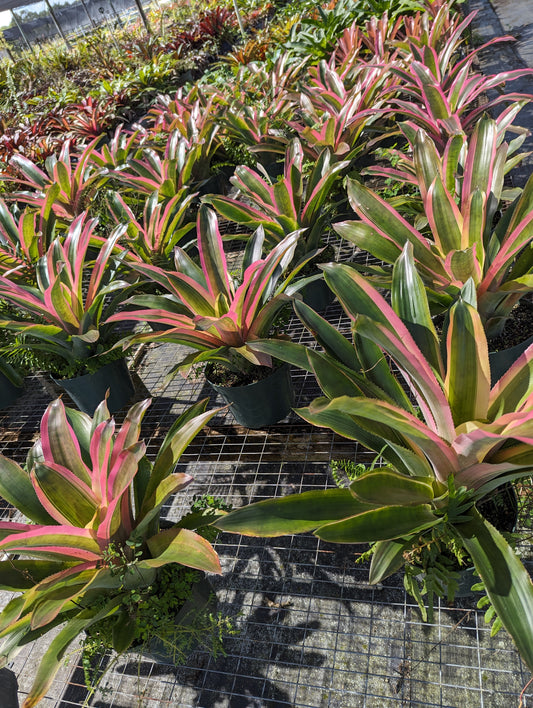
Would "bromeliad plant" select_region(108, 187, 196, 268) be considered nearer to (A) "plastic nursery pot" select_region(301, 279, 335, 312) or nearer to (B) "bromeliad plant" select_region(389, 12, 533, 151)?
(A) "plastic nursery pot" select_region(301, 279, 335, 312)

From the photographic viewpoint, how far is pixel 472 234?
154 centimetres

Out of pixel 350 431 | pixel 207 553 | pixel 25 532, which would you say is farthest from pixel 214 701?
pixel 350 431

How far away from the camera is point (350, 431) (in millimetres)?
1163

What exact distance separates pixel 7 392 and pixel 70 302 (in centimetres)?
98

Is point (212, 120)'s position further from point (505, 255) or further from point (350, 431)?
point (350, 431)

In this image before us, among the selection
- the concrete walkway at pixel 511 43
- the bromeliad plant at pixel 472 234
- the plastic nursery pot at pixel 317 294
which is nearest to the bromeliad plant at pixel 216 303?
the bromeliad plant at pixel 472 234

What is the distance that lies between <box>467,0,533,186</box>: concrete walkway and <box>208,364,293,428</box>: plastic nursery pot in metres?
2.12

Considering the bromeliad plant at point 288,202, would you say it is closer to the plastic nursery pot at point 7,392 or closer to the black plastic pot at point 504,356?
the black plastic pot at point 504,356

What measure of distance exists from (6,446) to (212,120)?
8.54ft

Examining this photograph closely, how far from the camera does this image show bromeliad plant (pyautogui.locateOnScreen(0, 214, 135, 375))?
206cm

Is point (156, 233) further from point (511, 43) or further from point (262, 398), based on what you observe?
point (511, 43)

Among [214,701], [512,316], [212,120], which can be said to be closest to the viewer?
[214,701]

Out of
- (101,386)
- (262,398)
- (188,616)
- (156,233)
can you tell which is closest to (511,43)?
(156,233)

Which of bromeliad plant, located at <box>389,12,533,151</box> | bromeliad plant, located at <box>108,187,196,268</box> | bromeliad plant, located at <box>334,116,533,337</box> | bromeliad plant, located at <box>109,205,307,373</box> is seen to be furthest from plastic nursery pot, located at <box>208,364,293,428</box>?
bromeliad plant, located at <box>389,12,533,151</box>
